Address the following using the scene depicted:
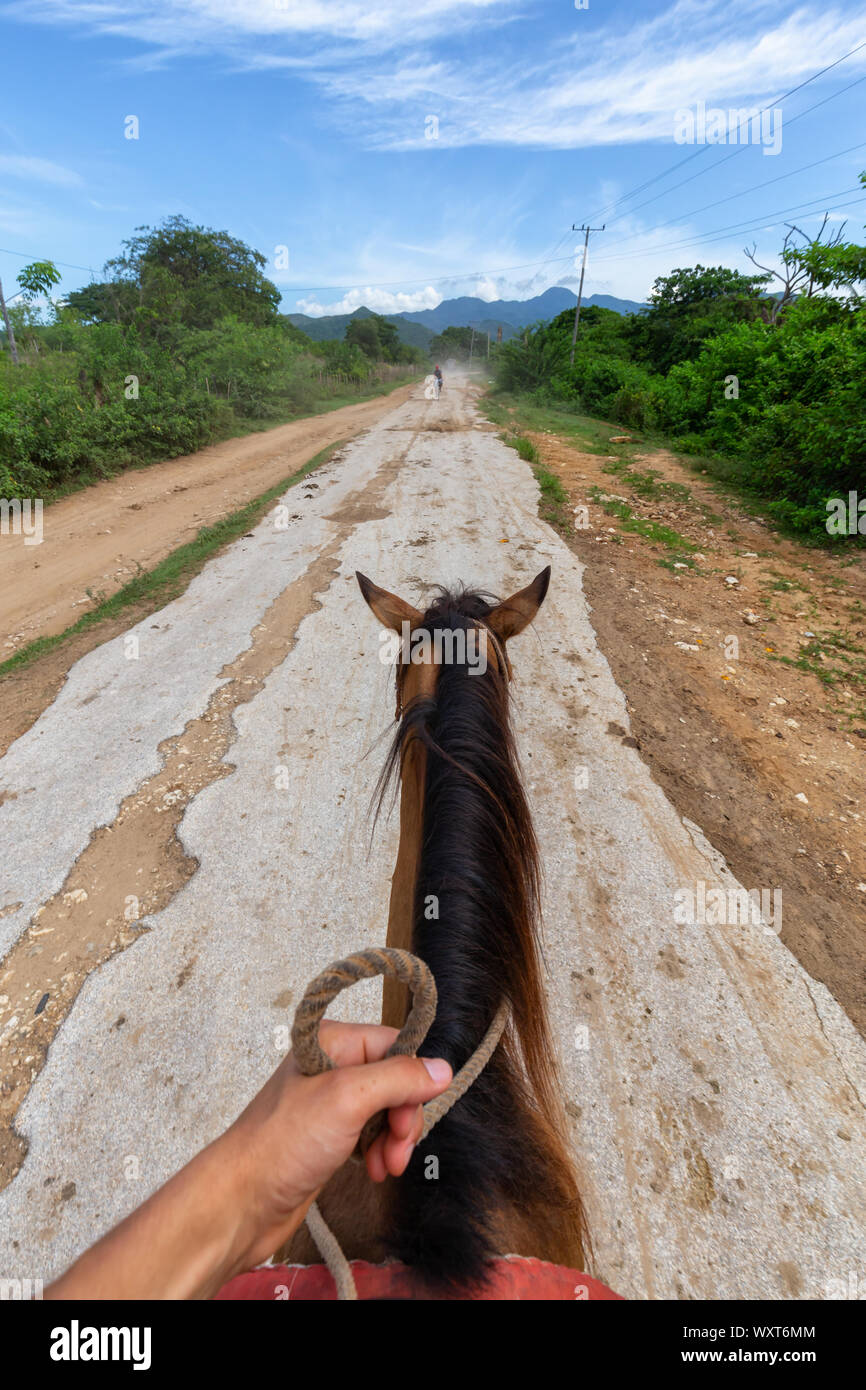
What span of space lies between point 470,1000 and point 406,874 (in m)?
0.43

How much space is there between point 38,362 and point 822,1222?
1681cm

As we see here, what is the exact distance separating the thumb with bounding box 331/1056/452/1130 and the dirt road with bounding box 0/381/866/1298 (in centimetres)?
131

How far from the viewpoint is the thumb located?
82cm

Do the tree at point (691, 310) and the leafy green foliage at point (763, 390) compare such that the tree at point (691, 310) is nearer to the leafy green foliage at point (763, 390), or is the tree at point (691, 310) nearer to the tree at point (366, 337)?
the leafy green foliage at point (763, 390)

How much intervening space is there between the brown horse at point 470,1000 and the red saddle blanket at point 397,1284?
0.08 ft

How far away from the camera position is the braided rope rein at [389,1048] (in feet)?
2.55

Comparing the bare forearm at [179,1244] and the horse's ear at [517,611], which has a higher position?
the horse's ear at [517,611]

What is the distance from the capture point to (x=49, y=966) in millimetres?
2363

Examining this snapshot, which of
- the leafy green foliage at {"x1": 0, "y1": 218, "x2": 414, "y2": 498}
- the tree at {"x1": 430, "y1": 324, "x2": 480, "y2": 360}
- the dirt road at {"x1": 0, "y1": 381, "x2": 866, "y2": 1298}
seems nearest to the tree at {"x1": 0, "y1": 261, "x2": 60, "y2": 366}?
the leafy green foliage at {"x1": 0, "y1": 218, "x2": 414, "y2": 498}

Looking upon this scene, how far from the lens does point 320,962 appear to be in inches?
93.8

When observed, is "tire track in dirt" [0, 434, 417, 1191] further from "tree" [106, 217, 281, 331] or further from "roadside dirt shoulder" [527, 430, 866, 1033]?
"tree" [106, 217, 281, 331]

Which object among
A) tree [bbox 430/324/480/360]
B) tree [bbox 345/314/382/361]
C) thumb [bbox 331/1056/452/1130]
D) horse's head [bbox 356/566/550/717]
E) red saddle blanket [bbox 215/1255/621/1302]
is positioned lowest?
red saddle blanket [bbox 215/1255/621/1302]

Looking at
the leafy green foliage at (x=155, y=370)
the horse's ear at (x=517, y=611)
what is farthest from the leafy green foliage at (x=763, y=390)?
the leafy green foliage at (x=155, y=370)
